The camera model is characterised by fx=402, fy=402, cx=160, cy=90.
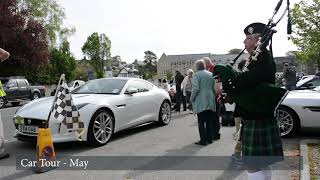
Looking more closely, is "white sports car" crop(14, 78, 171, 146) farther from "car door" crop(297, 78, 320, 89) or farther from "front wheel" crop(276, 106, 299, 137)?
"car door" crop(297, 78, 320, 89)

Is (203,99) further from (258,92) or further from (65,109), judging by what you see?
(258,92)

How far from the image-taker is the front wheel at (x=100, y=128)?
737cm

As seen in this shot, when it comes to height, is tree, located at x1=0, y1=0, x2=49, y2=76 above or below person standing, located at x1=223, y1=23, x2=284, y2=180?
above

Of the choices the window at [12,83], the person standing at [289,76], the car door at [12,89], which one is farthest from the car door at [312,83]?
the window at [12,83]

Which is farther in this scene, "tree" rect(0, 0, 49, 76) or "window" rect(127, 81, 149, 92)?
"tree" rect(0, 0, 49, 76)

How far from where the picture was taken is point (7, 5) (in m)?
33.3

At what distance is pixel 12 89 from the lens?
2198 cm

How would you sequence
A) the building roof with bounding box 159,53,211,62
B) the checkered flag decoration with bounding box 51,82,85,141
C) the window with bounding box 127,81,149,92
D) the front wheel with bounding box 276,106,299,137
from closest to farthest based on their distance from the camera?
1. the checkered flag decoration with bounding box 51,82,85,141
2. the front wheel with bounding box 276,106,299,137
3. the window with bounding box 127,81,149,92
4. the building roof with bounding box 159,53,211,62

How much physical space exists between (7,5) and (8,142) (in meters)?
28.1

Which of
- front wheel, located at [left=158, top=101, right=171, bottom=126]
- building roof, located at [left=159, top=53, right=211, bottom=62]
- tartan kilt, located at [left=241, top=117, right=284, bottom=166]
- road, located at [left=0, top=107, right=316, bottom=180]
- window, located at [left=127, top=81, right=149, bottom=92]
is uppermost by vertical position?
building roof, located at [left=159, top=53, right=211, bottom=62]

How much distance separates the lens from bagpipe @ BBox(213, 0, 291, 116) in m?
3.41

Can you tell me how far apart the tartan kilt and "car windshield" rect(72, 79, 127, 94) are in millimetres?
5221

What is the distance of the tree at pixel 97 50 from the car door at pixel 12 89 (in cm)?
7860

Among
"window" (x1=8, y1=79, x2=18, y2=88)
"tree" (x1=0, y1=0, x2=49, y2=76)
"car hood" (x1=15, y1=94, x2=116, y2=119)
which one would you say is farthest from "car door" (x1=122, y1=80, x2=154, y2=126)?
"tree" (x1=0, y1=0, x2=49, y2=76)
